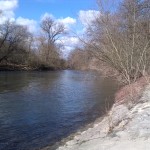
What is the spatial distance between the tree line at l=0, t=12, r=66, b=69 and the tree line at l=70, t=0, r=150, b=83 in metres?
36.6

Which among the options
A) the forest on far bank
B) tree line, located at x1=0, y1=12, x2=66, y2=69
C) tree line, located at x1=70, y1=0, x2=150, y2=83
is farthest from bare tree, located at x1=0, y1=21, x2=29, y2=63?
tree line, located at x1=70, y1=0, x2=150, y2=83

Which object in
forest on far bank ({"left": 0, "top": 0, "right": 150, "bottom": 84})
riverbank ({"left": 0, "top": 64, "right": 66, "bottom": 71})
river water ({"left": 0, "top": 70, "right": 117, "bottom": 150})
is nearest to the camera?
river water ({"left": 0, "top": 70, "right": 117, "bottom": 150})

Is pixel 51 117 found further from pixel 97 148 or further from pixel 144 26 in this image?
pixel 144 26

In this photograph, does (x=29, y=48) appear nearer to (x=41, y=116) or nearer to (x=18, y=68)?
(x=18, y=68)

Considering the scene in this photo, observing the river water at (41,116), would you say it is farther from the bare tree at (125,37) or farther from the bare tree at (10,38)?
the bare tree at (10,38)

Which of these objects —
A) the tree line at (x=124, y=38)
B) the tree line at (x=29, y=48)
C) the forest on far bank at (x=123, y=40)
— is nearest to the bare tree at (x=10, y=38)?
the tree line at (x=29, y=48)

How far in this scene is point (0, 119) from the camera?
58.7ft

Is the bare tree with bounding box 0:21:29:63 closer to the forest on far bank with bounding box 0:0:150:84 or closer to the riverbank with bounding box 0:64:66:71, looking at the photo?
the riverbank with bounding box 0:64:66:71

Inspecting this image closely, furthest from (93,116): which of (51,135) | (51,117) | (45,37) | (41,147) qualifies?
(45,37)

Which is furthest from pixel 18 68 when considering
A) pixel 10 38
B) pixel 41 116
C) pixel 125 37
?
pixel 41 116

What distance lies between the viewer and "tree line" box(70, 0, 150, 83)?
24344 mm

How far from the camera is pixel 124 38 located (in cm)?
2738

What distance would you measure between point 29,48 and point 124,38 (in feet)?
194

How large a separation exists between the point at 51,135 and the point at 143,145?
6728 millimetres
